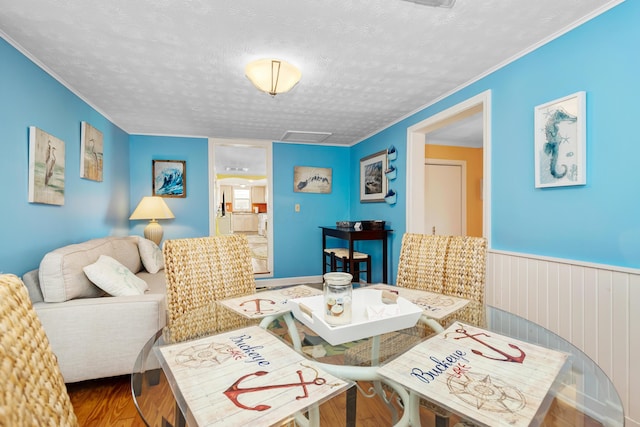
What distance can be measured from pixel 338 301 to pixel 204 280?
0.85m

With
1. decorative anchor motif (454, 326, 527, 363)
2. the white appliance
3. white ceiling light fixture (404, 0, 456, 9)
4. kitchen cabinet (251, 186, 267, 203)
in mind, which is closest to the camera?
decorative anchor motif (454, 326, 527, 363)

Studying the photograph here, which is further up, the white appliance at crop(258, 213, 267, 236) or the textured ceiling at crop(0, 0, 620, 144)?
the textured ceiling at crop(0, 0, 620, 144)

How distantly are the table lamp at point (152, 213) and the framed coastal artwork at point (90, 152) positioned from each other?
0.65m

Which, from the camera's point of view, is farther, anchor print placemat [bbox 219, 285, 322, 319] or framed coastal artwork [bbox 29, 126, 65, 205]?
framed coastal artwork [bbox 29, 126, 65, 205]

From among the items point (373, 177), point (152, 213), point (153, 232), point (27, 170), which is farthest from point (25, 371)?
point (373, 177)

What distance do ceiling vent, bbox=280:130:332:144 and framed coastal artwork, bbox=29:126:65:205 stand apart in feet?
7.93

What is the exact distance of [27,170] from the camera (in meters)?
1.99

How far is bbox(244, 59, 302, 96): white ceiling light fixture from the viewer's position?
2045 mm

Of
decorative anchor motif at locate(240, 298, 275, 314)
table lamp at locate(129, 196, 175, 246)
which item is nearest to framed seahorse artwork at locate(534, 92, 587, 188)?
decorative anchor motif at locate(240, 298, 275, 314)

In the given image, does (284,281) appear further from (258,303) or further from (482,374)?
(482,374)

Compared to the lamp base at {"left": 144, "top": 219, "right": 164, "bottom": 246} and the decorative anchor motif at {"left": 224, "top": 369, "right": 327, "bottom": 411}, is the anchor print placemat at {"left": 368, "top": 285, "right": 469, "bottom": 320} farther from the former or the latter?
the lamp base at {"left": 144, "top": 219, "right": 164, "bottom": 246}

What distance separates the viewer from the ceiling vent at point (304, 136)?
4078 millimetres

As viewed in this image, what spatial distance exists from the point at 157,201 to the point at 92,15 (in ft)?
8.16

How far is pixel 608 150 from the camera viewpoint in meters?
1.60
